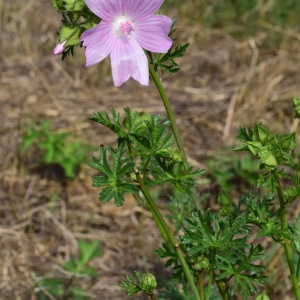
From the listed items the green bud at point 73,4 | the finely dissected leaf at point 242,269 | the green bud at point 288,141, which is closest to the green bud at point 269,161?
the green bud at point 288,141

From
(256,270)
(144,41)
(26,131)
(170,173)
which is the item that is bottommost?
(256,270)

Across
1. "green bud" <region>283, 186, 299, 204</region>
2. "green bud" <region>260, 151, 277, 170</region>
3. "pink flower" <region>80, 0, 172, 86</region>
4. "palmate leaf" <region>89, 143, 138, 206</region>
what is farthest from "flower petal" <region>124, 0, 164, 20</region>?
"green bud" <region>283, 186, 299, 204</region>

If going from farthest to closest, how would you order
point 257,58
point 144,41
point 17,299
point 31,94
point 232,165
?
point 257,58
point 31,94
point 232,165
point 17,299
point 144,41

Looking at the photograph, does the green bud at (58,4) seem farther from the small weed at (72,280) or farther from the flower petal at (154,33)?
the small weed at (72,280)

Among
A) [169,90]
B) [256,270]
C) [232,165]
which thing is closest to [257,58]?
[169,90]

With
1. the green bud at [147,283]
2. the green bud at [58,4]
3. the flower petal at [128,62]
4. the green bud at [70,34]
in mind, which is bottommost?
the green bud at [147,283]

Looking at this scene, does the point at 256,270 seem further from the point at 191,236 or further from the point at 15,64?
the point at 15,64
